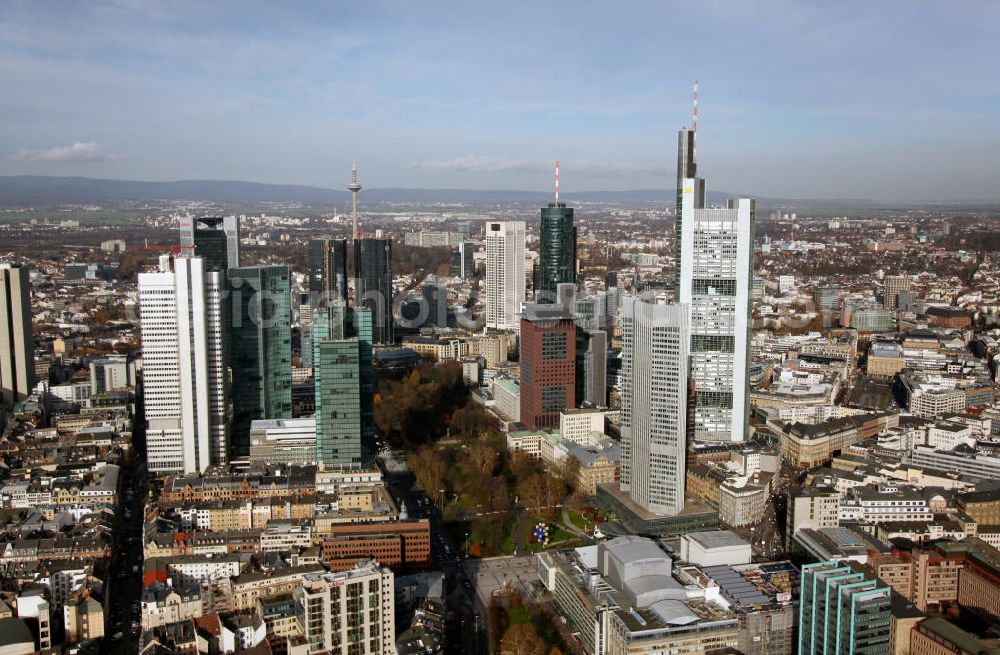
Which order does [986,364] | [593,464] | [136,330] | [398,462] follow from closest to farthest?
[593,464], [398,462], [986,364], [136,330]

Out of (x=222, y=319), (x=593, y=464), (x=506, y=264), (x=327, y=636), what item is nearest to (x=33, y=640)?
(x=327, y=636)

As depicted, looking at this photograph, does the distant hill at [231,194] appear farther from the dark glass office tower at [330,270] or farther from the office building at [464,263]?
the dark glass office tower at [330,270]

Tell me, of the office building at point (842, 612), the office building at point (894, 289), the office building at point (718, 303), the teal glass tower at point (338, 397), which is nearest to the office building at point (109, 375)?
the teal glass tower at point (338, 397)

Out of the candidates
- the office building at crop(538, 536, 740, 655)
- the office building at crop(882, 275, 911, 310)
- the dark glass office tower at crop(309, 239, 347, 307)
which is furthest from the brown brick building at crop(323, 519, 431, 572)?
the office building at crop(882, 275, 911, 310)

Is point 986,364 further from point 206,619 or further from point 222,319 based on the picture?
point 206,619

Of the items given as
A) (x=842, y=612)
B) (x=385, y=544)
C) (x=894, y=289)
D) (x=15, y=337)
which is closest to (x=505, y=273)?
(x=894, y=289)

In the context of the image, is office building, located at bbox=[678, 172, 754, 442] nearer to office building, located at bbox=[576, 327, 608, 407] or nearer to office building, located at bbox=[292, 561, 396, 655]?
office building, located at bbox=[576, 327, 608, 407]

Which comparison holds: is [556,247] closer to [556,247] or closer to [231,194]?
[556,247]
